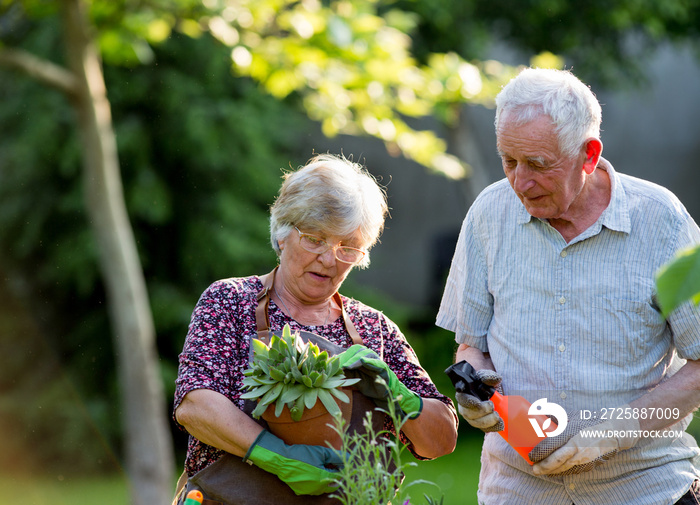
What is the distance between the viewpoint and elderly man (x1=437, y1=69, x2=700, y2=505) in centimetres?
181

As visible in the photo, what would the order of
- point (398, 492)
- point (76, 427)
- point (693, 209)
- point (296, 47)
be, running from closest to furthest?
point (398, 492) → point (296, 47) → point (76, 427) → point (693, 209)

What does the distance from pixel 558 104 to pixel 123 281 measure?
3178 mm

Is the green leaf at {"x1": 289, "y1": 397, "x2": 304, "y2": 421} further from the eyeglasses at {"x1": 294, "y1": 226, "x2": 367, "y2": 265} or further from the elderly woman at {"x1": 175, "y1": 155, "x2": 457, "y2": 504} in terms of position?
the eyeglasses at {"x1": 294, "y1": 226, "x2": 367, "y2": 265}

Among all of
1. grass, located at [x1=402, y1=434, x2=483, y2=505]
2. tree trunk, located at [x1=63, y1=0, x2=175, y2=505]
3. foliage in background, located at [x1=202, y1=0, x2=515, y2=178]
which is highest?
foliage in background, located at [x1=202, y1=0, x2=515, y2=178]

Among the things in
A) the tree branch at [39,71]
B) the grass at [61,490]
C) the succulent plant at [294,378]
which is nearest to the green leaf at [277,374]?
the succulent plant at [294,378]

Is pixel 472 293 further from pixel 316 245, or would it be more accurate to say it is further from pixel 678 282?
pixel 678 282

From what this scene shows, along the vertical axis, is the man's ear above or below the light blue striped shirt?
above

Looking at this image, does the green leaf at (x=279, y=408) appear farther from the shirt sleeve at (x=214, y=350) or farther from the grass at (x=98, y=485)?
the grass at (x=98, y=485)

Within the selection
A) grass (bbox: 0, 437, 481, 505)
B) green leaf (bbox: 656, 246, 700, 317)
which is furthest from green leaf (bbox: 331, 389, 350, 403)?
grass (bbox: 0, 437, 481, 505)

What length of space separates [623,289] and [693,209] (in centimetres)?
858

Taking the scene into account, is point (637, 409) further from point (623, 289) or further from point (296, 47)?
point (296, 47)

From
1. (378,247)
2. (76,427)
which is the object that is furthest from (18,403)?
(378,247)

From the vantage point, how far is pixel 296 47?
3.95 m

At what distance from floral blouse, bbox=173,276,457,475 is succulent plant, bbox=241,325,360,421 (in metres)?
0.17
